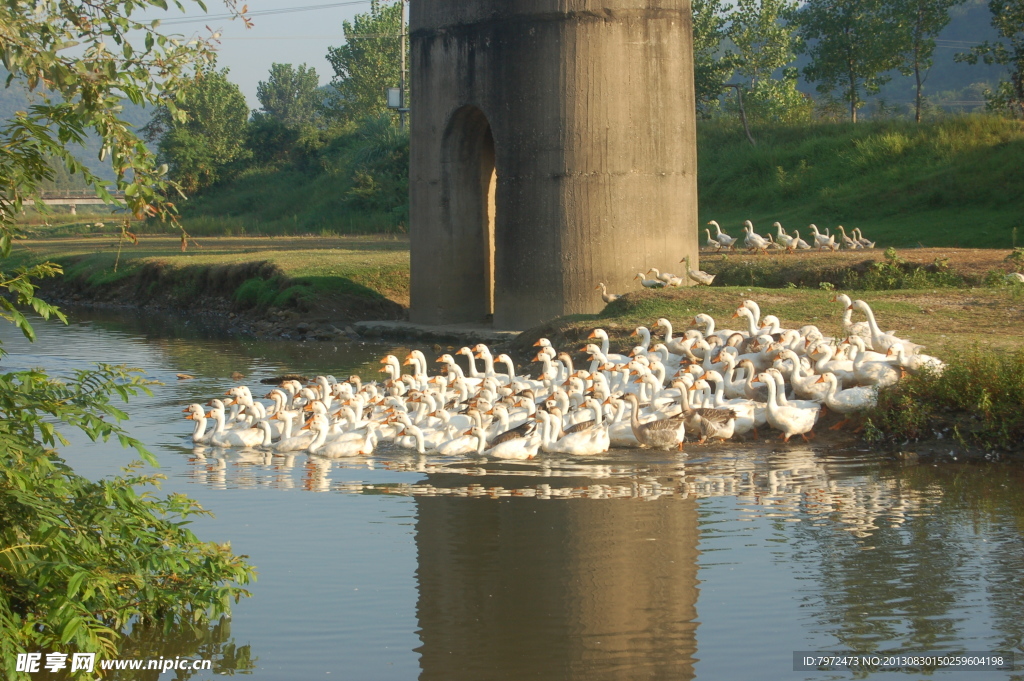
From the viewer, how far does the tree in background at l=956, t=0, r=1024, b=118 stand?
3278 cm

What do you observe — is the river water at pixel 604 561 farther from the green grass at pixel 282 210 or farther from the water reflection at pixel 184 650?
the green grass at pixel 282 210

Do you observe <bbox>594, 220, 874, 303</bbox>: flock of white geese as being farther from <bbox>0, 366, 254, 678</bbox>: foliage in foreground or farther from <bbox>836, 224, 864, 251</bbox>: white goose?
<bbox>0, 366, 254, 678</bbox>: foliage in foreground

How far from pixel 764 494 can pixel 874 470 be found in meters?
1.40

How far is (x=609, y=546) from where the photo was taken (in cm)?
886

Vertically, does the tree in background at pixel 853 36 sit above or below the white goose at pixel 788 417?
above

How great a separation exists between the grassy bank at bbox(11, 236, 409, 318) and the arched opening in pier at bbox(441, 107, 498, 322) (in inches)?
122

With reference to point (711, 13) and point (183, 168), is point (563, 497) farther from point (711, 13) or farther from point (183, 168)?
point (183, 168)

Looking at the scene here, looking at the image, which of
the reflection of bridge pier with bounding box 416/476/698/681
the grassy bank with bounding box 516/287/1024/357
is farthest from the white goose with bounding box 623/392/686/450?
the grassy bank with bounding box 516/287/1024/357

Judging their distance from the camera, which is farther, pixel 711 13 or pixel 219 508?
pixel 711 13

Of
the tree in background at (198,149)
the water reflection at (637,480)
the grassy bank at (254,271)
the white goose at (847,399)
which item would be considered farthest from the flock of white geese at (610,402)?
the tree in background at (198,149)

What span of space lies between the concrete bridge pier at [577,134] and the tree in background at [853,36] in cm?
2483

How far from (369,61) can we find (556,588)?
74781 millimetres

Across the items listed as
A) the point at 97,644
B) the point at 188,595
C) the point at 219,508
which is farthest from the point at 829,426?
the point at 97,644

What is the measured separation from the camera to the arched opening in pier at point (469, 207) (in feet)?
68.6
